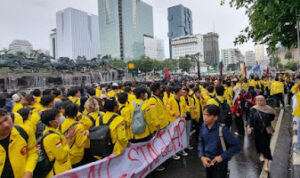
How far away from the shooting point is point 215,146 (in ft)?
9.20

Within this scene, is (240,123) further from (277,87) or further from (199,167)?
(277,87)

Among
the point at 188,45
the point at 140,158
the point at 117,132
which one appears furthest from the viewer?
the point at 188,45

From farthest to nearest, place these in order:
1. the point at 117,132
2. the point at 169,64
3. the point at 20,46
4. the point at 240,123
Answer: the point at 20,46, the point at 169,64, the point at 240,123, the point at 117,132

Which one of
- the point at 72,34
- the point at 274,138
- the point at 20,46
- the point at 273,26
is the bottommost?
the point at 274,138

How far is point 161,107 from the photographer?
462 centimetres

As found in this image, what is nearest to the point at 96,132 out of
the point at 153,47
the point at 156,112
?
the point at 156,112

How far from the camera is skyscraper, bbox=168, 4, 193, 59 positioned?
173 meters

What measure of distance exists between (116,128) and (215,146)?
152 centimetres

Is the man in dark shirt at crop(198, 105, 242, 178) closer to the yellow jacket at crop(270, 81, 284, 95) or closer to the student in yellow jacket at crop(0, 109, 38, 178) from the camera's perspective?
the student in yellow jacket at crop(0, 109, 38, 178)

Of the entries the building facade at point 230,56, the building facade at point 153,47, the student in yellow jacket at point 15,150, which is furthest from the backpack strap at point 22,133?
the building facade at point 230,56

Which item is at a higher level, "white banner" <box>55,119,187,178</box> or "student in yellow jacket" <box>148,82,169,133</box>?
"student in yellow jacket" <box>148,82,169,133</box>

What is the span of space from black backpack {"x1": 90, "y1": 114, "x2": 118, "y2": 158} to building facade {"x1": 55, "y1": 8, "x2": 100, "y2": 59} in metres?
124

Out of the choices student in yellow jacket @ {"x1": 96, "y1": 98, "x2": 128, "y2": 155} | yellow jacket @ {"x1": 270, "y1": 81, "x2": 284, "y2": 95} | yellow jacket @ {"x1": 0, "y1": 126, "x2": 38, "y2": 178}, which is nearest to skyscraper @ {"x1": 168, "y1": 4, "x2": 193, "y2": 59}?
yellow jacket @ {"x1": 270, "y1": 81, "x2": 284, "y2": 95}

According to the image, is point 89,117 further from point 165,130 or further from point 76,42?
point 76,42
